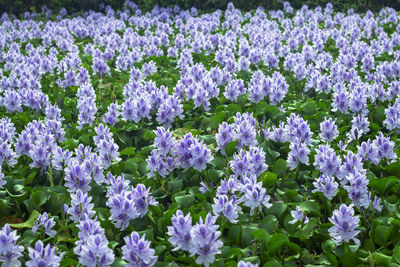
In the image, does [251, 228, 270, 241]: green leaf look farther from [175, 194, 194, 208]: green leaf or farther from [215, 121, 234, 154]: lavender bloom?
[215, 121, 234, 154]: lavender bloom

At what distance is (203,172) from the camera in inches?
150

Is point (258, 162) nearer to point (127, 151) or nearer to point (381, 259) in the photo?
point (381, 259)

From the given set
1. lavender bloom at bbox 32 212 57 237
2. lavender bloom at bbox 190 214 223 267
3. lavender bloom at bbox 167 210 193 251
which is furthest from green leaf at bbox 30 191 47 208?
lavender bloom at bbox 190 214 223 267

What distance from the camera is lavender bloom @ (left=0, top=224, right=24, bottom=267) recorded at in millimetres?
2613

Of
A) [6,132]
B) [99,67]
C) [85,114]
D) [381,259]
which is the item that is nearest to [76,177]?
[6,132]

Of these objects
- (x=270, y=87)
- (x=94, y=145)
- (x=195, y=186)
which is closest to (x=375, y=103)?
(x=270, y=87)

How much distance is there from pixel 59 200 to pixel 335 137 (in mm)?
2616

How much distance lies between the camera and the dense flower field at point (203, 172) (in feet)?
9.27

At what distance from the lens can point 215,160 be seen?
12.9ft

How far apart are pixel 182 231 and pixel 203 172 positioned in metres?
1.19

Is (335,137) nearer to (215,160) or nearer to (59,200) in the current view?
(215,160)

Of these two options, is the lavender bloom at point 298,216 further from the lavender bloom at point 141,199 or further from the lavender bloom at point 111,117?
the lavender bloom at point 111,117

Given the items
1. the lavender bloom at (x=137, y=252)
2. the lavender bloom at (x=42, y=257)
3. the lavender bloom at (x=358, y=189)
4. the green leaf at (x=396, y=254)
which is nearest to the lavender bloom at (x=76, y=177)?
the lavender bloom at (x=42, y=257)

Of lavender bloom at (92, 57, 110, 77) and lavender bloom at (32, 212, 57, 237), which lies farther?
lavender bloom at (92, 57, 110, 77)
